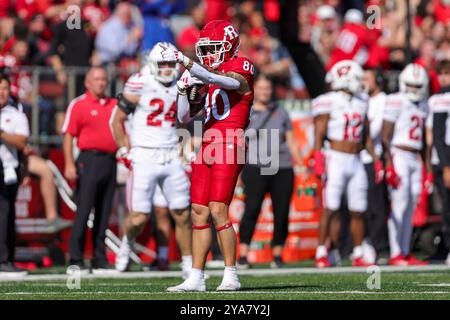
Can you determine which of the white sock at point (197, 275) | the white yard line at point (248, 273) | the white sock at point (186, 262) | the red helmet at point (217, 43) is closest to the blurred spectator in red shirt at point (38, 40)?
the white yard line at point (248, 273)

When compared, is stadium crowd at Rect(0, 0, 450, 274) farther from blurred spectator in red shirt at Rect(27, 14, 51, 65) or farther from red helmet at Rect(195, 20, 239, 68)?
red helmet at Rect(195, 20, 239, 68)

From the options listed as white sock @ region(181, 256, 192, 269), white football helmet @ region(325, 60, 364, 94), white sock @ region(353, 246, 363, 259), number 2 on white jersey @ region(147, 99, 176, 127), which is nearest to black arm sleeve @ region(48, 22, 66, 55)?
white football helmet @ region(325, 60, 364, 94)

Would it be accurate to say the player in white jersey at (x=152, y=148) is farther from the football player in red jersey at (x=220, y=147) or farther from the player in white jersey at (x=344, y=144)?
the football player in red jersey at (x=220, y=147)

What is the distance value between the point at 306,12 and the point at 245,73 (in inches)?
416

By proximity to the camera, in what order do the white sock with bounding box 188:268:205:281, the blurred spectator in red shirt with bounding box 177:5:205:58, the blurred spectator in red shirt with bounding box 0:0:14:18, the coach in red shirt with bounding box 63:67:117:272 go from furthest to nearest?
the blurred spectator in red shirt with bounding box 177:5:205:58, the blurred spectator in red shirt with bounding box 0:0:14:18, the coach in red shirt with bounding box 63:67:117:272, the white sock with bounding box 188:268:205:281

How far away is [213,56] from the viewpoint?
10.0 meters

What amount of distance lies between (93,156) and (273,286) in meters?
3.72

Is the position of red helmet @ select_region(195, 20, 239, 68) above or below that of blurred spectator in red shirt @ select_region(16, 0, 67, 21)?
below

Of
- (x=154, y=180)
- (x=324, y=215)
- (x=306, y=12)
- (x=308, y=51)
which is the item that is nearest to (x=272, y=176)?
(x=324, y=215)

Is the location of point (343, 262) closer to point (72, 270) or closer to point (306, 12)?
point (72, 270)

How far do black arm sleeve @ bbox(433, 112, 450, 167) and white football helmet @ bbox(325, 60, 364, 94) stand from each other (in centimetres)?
94

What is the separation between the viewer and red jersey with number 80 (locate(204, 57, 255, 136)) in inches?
393

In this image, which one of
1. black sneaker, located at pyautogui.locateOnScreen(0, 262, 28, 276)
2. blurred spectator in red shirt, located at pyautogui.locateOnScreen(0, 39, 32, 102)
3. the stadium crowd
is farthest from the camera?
the stadium crowd

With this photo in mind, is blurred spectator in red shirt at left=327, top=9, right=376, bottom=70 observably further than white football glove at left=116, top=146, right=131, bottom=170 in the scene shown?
Yes
